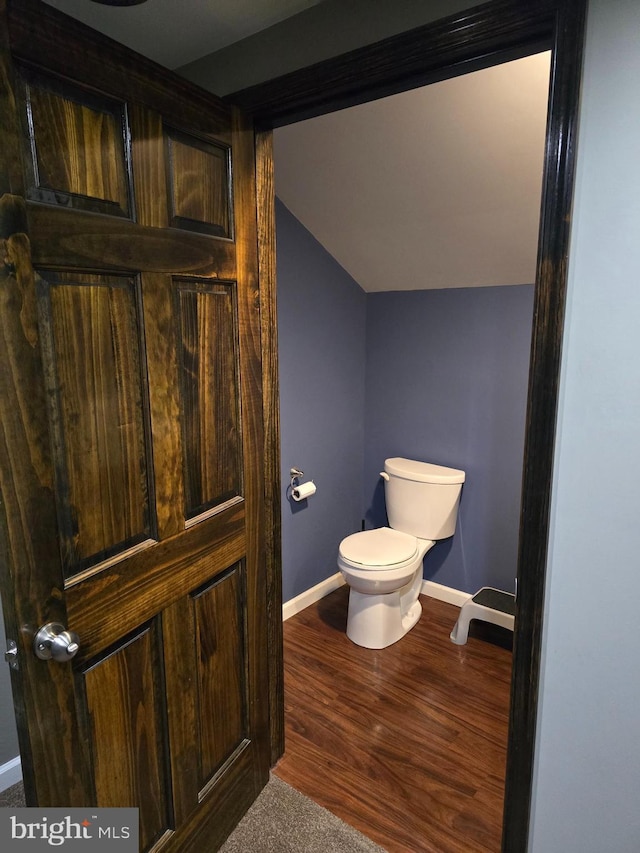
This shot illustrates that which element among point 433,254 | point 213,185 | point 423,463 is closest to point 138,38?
point 213,185

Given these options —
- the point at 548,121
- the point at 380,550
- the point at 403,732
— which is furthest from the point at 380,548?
the point at 548,121

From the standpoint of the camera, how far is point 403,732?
6.51 ft

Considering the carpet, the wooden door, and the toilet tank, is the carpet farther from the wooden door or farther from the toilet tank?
the toilet tank

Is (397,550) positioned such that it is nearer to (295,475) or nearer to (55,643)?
(295,475)

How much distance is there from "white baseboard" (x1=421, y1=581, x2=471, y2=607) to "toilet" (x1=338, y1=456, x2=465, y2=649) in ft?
0.43

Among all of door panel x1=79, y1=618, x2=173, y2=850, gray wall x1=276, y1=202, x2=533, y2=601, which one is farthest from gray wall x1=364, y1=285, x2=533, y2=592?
door panel x1=79, y1=618, x2=173, y2=850

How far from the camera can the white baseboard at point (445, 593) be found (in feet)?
9.21

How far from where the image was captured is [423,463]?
2.81 meters

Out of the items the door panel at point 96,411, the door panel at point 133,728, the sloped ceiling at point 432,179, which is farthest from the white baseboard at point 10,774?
the sloped ceiling at point 432,179

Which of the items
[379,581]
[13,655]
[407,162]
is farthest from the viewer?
[379,581]

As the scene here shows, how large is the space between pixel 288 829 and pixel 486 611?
1.29 metres

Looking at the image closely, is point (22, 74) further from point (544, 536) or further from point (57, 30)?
point (544, 536)

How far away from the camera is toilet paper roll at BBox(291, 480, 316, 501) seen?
260 centimetres

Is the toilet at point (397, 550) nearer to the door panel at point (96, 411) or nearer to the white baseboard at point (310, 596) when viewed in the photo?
the white baseboard at point (310, 596)
